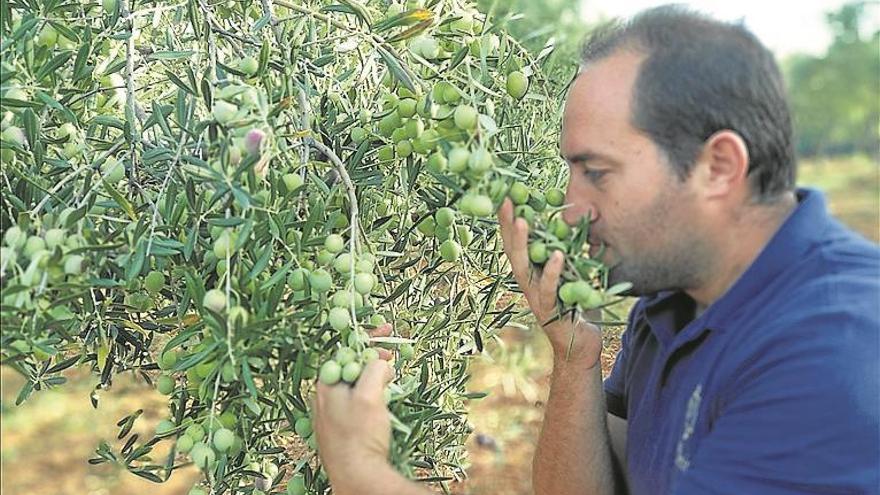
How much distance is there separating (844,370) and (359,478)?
2.12 ft

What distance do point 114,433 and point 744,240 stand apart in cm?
537

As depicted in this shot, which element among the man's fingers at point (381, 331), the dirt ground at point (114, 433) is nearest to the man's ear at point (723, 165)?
the man's fingers at point (381, 331)

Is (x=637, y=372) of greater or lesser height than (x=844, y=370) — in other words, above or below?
below

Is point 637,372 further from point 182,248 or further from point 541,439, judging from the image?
point 182,248

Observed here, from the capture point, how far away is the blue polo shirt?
1.33 m

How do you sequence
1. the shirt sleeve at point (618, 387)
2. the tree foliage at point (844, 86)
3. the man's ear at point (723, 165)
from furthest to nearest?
the tree foliage at point (844, 86)
the shirt sleeve at point (618, 387)
the man's ear at point (723, 165)

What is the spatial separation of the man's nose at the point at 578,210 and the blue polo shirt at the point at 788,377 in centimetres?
25

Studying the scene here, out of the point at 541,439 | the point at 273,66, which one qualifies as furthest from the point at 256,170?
the point at 541,439

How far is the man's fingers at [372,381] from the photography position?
4.26 feet

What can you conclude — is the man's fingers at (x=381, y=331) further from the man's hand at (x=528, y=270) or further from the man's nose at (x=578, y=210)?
the man's nose at (x=578, y=210)

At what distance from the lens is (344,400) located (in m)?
1.31

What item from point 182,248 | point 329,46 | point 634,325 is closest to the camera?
point 182,248

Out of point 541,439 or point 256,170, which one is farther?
point 541,439

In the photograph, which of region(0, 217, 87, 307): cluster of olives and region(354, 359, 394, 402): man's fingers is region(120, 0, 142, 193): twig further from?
region(354, 359, 394, 402): man's fingers
